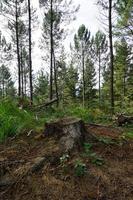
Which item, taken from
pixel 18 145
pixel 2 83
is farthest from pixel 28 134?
pixel 2 83

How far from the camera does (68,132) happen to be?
453 cm

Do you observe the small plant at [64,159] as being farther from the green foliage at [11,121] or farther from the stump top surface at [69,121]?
the green foliage at [11,121]

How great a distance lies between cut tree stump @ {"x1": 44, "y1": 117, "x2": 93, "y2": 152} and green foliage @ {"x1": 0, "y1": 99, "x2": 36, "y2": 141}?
0.68m

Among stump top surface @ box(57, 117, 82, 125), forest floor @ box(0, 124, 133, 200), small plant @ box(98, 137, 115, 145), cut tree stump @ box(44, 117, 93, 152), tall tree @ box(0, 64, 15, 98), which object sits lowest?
forest floor @ box(0, 124, 133, 200)

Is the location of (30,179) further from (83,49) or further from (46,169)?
(83,49)

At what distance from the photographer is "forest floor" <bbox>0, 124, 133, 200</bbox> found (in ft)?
11.7

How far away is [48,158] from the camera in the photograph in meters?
4.08

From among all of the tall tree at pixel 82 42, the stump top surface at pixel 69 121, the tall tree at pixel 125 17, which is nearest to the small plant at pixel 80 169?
the stump top surface at pixel 69 121

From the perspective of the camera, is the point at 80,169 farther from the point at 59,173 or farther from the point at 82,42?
the point at 82,42

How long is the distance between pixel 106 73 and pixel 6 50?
1544cm

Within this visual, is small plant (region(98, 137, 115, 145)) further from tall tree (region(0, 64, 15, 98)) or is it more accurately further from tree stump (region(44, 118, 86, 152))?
tall tree (region(0, 64, 15, 98))

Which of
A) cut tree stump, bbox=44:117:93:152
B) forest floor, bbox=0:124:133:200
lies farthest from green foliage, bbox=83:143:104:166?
cut tree stump, bbox=44:117:93:152

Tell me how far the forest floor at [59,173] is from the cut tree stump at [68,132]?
0.34 ft

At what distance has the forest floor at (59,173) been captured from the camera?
11.7 feet
